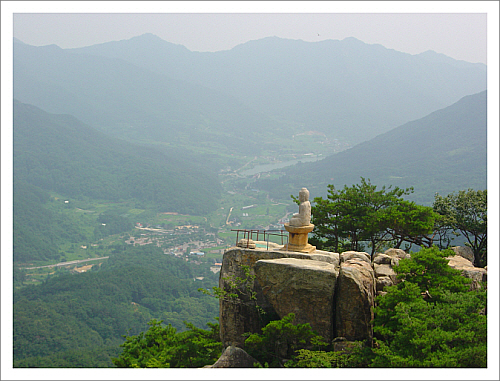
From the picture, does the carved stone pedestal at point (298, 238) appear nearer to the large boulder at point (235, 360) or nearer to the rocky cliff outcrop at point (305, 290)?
the rocky cliff outcrop at point (305, 290)

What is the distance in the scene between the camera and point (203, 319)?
282ft

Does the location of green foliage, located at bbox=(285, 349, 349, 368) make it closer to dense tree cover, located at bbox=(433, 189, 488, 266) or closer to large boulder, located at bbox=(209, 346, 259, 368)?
large boulder, located at bbox=(209, 346, 259, 368)

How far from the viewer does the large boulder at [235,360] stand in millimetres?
15742

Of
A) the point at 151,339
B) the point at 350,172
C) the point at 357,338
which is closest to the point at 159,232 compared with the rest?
the point at 350,172

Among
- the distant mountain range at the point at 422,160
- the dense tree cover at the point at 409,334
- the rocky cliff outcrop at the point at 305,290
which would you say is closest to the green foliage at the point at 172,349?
the dense tree cover at the point at 409,334

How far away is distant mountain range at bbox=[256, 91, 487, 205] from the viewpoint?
5640 inches

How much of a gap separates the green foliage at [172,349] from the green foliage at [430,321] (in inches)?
293

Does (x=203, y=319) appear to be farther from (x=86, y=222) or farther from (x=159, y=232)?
(x=86, y=222)

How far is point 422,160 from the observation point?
164 metres

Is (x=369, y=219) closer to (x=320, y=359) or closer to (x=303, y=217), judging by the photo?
(x=303, y=217)

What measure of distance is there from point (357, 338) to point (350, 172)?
168 m

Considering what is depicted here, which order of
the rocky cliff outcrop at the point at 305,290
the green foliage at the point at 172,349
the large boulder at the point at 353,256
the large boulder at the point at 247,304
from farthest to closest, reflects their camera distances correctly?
the large boulder at the point at 353,256 → the green foliage at the point at 172,349 → the large boulder at the point at 247,304 → the rocky cliff outcrop at the point at 305,290

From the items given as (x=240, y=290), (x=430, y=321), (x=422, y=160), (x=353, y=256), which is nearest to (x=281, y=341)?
(x=240, y=290)

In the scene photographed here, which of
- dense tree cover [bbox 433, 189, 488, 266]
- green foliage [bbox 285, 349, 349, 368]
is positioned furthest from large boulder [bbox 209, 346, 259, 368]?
dense tree cover [bbox 433, 189, 488, 266]
